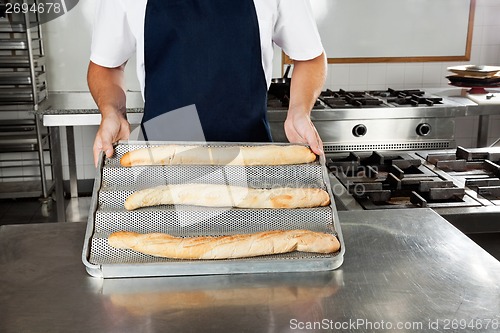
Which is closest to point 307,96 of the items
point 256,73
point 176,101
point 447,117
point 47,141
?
point 256,73

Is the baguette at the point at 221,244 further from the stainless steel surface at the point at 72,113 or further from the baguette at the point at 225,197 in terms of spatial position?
the stainless steel surface at the point at 72,113

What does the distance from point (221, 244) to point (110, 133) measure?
55cm

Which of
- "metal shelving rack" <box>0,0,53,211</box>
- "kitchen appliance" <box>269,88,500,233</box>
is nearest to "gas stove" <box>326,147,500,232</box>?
"kitchen appliance" <box>269,88,500,233</box>

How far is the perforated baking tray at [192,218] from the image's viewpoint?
131 cm

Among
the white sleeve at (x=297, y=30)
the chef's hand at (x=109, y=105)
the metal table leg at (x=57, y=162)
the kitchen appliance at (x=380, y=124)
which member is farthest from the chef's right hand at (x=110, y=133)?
the metal table leg at (x=57, y=162)

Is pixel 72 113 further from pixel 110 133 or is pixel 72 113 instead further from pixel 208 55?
pixel 110 133

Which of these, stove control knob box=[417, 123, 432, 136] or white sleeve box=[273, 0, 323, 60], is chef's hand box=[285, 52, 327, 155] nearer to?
white sleeve box=[273, 0, 323, 60]

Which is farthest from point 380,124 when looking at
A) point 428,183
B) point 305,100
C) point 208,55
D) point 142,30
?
point 142,30

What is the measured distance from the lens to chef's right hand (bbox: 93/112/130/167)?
1.57 meters

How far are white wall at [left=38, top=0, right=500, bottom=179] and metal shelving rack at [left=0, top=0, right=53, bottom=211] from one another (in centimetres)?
16

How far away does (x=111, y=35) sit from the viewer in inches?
81.5

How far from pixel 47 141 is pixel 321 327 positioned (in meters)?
4.73

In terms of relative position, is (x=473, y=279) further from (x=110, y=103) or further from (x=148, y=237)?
(x=110, y=103)

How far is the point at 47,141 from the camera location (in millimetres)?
5367
